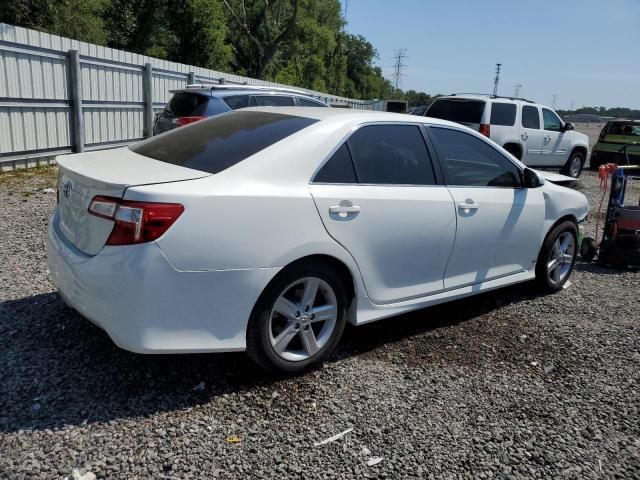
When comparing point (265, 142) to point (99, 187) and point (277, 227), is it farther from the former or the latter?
point (99, 187)

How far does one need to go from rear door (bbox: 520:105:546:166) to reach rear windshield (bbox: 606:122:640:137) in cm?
565

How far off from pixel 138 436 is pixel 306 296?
1.18m

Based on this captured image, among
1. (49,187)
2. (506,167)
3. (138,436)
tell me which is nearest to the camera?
(138,436)

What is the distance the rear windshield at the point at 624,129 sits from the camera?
17777mm

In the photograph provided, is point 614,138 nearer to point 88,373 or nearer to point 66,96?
point 66,96

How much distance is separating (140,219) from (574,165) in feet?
49.7

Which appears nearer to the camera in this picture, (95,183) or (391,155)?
(95,183)

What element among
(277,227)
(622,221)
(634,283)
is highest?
(277,227)

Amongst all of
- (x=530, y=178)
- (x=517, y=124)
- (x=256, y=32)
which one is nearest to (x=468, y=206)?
(x=530, y=178)

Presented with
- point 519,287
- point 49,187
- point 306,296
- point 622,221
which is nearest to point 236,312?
point 306,296

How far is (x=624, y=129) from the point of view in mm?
17953

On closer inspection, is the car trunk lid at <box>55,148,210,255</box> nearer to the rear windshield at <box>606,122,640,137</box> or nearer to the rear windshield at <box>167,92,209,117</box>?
the rear windshield at <box>167,92,209,117</box>

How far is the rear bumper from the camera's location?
2.81m

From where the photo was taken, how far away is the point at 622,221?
659cm
